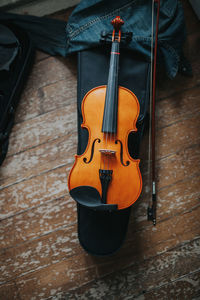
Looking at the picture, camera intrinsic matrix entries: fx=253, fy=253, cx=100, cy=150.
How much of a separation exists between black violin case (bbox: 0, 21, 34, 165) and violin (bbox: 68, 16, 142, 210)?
48 cm

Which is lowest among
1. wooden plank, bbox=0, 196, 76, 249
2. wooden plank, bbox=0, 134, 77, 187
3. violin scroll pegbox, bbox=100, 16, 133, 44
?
wooden plank, bbox=0, 196, 76, 249

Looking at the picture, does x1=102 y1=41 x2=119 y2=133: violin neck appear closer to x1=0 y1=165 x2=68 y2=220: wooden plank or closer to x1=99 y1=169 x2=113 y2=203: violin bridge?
x1=99 y1=169 x2=113 y2=203: violin bridge

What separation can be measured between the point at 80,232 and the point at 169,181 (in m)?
0.54

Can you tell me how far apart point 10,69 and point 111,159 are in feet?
2.48

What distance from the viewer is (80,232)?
123cm

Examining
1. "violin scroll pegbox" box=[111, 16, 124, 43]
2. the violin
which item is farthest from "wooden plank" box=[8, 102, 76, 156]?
"violin scroll pegbox" box=[111, 16, 124, 43]

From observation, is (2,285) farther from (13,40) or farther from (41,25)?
(41,25)

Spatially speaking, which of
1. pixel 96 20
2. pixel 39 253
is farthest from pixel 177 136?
pixel 39 253

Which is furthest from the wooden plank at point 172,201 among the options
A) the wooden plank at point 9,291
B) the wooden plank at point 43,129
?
the wooden plank at point 9,291

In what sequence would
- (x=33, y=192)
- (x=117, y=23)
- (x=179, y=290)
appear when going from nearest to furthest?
1. (x=117, y=23)
2. (x=179, y=290)
3. (x=33, y=192)

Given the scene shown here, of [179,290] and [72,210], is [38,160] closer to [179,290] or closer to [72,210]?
[72,210]

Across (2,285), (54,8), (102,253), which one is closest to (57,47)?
(54,8)

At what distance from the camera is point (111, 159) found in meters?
1.07

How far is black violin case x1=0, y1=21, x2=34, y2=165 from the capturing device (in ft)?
4.34
